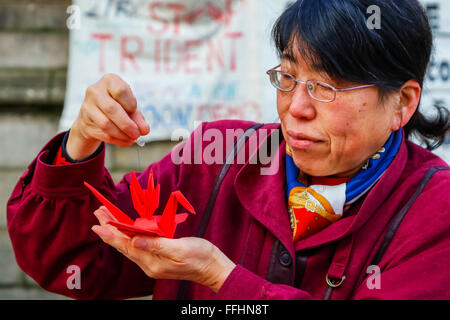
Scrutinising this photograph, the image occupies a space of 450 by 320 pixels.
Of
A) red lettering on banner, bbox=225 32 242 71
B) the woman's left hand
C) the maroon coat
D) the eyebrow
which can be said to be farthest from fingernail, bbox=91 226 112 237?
red lettering on banner, bbox=225 32 242 71

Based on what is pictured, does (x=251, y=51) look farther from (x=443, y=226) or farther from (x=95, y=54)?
(x=443, y=226)

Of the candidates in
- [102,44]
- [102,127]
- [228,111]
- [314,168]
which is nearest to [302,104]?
[314,168]

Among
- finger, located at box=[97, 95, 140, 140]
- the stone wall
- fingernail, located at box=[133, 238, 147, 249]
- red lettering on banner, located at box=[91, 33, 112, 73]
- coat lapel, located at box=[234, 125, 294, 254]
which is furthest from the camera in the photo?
the stone wall

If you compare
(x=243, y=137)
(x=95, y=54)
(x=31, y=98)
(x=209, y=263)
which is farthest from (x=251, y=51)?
(x=209, y=263)

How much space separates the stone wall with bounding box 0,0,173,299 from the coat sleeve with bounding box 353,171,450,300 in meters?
2.31

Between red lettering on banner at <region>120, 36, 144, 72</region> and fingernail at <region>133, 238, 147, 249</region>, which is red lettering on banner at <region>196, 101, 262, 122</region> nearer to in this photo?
red lettering on banner at <region>120, 36, 144, 72</region>

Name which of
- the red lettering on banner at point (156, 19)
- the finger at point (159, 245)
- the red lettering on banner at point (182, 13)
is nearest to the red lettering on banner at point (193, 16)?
the red lettering on banner at point (182, 13)

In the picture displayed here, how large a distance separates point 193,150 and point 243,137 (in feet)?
0.53

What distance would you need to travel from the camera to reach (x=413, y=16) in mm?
1334

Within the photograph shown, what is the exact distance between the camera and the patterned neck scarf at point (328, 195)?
1.38 metres

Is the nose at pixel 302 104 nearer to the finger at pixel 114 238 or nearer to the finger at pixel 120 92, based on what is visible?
the finger at pixel 120 92

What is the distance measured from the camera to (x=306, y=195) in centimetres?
143

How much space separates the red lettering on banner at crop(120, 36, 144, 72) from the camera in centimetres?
326

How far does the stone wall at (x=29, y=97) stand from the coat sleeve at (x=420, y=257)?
7.57ft
